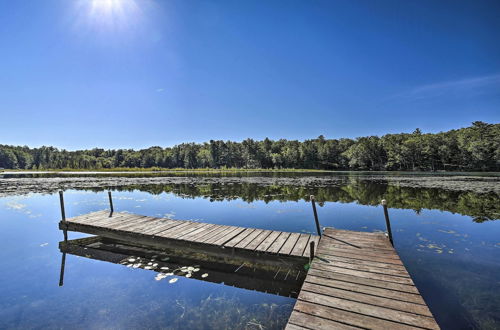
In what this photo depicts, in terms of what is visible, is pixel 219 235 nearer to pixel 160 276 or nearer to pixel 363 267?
pixel 160 276

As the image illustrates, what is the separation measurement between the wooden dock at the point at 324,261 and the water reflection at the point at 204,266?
19 cm

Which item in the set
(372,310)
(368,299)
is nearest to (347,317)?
(372,310)

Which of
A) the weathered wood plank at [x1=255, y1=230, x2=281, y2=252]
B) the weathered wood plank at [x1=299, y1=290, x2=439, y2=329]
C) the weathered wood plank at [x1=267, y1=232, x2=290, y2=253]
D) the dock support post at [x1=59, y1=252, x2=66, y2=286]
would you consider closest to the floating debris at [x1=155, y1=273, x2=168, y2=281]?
the dock support post at [x1=59, y1=252, x2=66, y2=286]

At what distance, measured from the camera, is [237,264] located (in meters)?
7.43

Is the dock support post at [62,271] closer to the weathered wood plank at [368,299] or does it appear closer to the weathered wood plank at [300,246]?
the weathered wood plank at [300,246]

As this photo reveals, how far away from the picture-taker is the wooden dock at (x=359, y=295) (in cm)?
342

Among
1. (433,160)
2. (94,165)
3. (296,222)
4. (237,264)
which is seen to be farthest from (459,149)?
(94,165)

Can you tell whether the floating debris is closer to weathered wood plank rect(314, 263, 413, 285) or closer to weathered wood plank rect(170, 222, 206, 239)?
weathered wood plank rect(170, 222, 206, 239)

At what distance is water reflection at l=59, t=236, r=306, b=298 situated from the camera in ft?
20.6

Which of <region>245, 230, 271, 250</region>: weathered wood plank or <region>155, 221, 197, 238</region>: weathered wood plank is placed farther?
<region>155, 221, 197, 238</region>: weathered wood plank

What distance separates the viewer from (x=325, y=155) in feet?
336

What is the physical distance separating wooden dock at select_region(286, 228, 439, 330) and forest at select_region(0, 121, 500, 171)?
87875 millimetres

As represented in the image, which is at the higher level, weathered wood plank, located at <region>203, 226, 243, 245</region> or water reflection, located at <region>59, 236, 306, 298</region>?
weathered wood plank, located at <region>203, 226, 243, 245</region>

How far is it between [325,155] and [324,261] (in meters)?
101
